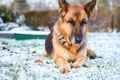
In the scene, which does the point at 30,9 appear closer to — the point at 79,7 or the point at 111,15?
the point at 111,15

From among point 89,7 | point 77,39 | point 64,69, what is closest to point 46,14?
point 89,7

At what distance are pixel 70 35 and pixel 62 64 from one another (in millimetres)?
415

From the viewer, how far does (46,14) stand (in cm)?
1452

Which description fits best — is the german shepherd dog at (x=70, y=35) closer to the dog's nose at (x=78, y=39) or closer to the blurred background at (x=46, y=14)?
the dog's nose at (x=78, y=39)

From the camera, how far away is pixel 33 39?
33.3 ft

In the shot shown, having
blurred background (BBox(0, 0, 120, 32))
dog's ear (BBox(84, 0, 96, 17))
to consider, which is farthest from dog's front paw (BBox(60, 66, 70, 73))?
blurred background (BBox(0, 0, 120, 32))

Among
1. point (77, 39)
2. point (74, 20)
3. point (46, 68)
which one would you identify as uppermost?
point (74, 20)

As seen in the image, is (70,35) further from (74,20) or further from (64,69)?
(64,69)

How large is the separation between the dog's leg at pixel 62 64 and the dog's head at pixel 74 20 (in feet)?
1.01

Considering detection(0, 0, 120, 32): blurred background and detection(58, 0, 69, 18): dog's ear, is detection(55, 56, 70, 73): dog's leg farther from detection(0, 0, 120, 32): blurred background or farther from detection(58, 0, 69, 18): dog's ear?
detection(0, 0, 120, 32): blurred background

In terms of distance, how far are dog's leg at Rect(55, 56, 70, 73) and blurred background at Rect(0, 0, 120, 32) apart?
27.0 ft

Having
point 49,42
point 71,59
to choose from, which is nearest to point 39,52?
point 49,42

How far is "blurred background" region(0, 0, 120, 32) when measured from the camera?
13945 mm

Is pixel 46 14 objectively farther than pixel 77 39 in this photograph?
Yes
